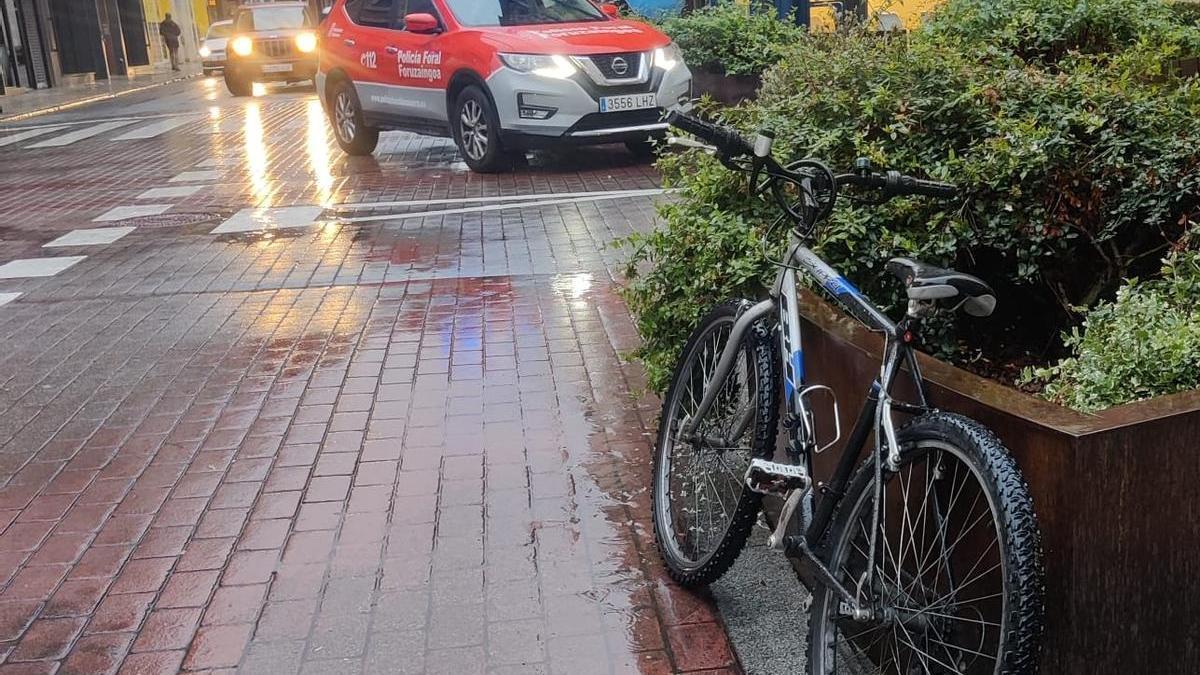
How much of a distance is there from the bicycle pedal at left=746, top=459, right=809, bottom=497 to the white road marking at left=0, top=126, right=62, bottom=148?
17738mm

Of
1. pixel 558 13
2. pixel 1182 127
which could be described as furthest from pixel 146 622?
pixel 558 13

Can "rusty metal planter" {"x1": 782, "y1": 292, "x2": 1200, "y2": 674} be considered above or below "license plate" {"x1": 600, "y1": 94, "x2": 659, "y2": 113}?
above

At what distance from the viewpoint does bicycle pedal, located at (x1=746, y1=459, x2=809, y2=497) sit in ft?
10.3

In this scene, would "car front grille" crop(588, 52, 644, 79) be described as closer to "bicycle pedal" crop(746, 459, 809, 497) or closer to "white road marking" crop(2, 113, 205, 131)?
"bicycle pedal" crop(746, 459, 809, 497)

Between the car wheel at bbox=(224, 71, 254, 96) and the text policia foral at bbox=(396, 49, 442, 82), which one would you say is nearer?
the text policia foral at bbox=(396, 49, 442, 82)

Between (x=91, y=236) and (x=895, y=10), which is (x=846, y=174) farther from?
(x=895, y=10)

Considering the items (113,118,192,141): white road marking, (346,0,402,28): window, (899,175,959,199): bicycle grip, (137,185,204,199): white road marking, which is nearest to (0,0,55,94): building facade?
(113,118,192,141): white road marking

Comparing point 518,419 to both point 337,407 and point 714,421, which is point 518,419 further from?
point 714,421

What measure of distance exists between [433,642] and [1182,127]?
2.66 meters

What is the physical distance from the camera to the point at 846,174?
314 cm

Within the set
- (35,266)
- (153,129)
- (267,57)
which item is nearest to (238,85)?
(267,57)

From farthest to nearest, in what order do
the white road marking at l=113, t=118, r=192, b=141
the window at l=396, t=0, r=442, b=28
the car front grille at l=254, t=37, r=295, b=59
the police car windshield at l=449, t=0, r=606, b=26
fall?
the car front grille at l=254, t=37, r=295, b=59 < the white road marking at l=113, t=118, r=192, b=141 < the window at l=396, t=0, r=442, b=28 < the police car windshield at l=449, t=0, r=606, b=26

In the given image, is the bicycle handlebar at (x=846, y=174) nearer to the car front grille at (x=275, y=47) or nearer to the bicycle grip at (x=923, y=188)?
the bicycle grip at (x=923, y=188)

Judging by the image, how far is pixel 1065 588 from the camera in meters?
2.45
